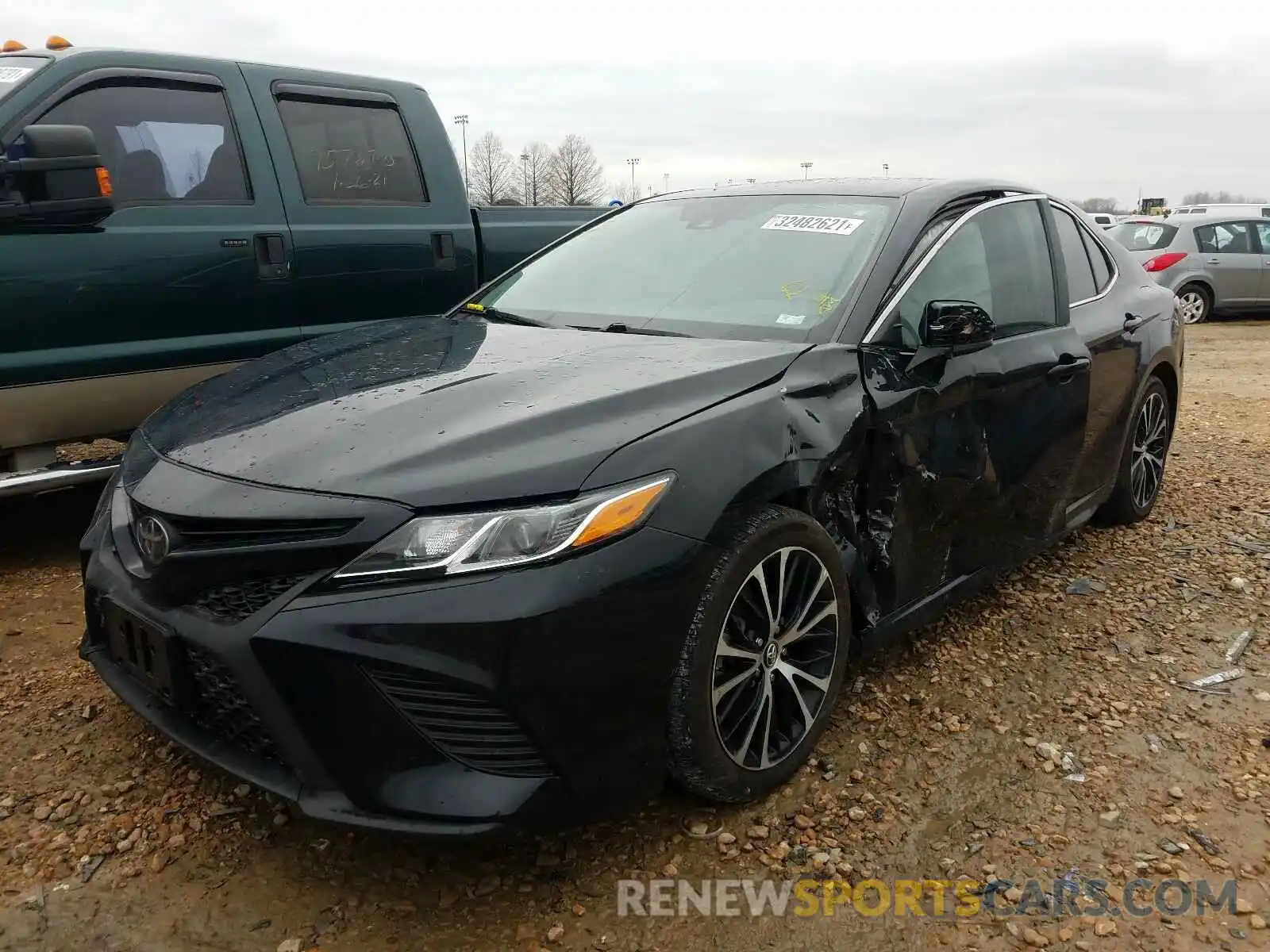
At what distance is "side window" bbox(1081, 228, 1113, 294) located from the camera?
4.14 meters

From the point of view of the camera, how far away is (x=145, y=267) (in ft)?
12.7

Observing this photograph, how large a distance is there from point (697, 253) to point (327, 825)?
209 centimetres

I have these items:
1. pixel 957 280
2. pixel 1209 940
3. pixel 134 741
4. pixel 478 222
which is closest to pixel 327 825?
pixel 134 741

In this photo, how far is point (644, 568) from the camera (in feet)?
6.79

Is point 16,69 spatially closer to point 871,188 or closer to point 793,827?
point 871,188

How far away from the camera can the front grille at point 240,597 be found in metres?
2.00

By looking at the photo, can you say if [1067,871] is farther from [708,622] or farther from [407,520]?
[407,520]

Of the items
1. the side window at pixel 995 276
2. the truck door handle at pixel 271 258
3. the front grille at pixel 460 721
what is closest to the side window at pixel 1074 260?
the side window at pixel 995 276

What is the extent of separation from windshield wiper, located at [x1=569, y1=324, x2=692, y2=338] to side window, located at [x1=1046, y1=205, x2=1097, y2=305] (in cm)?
177

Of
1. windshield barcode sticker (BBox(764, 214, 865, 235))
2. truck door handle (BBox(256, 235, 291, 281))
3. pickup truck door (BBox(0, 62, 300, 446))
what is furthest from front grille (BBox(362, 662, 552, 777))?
truck door handle (BBox(256, 235, 291, 281))

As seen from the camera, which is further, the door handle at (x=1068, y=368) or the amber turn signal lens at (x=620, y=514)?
the door handle at (x=1068, y=368)

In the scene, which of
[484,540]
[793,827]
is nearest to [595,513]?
[484,540]

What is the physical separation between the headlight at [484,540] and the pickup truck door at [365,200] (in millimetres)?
2719

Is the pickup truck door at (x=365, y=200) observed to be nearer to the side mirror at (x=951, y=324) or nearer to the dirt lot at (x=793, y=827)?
the dirt lot at (x=793, y=827)
